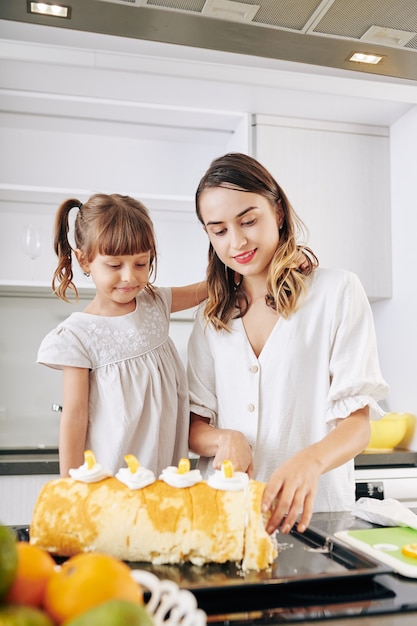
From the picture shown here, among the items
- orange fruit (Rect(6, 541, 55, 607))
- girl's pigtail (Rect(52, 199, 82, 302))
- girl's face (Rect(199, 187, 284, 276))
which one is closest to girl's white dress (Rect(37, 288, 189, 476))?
girl's pigtail (Rect(52, 199, 82, 302))

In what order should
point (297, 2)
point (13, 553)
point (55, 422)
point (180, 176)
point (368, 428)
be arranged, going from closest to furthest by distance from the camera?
1. point (13, 553)
2. point (297, 2)
3. point (368, 428)
4. point (55, 422)
5. point (180, 176)

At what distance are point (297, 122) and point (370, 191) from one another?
0.46m

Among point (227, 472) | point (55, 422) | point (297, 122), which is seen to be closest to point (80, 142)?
point (297, 122)

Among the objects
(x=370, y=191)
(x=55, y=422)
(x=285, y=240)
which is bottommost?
(x=55, y=422)

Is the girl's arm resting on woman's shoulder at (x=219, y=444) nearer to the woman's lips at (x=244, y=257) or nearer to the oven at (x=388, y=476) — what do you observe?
the woman's lips at (x=244, y=257)

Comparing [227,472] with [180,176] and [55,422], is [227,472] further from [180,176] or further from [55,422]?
[180,176]

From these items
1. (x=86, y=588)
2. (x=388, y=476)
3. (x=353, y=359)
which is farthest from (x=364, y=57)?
(x=388, y=476)

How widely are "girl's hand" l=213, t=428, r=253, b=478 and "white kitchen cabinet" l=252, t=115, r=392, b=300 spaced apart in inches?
66.6

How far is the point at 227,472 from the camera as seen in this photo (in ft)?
3.21

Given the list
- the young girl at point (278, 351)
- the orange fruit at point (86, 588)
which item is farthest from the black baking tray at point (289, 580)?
the young girl at point (278, 351)

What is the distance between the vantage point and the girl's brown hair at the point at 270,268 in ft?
4.88

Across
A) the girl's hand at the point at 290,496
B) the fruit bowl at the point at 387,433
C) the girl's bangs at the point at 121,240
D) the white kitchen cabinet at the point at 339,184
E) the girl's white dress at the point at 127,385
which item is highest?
the white kitchen cabinet at the point at 339,184

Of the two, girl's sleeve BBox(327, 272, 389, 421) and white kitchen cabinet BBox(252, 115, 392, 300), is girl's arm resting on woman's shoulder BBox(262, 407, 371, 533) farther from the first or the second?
white kitchen cabinet BBox(252, 115, 392, 300)

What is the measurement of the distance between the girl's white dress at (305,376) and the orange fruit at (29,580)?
946 mm
